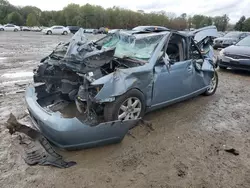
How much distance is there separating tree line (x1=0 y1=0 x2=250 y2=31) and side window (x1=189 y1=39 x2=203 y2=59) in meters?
63.6

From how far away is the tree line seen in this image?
69.0 m

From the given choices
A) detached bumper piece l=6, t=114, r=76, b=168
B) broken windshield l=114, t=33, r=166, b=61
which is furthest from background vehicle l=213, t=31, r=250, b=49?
detached bumper piece l=6, t=114, r=76, b=168

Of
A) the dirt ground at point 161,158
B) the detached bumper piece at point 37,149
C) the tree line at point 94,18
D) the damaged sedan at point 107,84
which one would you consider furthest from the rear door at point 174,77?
the tree line at point 94,18

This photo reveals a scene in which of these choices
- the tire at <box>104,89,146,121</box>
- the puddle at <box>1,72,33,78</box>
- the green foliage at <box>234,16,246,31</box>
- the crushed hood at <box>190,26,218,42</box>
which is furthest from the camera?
the green foliage at <box>234,16,246,31</box>

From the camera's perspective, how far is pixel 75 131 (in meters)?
2.92

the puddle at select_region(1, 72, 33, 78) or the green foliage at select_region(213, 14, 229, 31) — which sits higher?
the green foliage at select_region(213, 14, 229, 31)

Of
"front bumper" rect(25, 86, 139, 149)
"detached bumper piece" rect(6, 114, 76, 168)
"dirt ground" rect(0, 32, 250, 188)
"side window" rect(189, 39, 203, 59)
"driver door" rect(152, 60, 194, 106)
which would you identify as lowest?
"dirt ground" rect(0, 32, 250, 188)

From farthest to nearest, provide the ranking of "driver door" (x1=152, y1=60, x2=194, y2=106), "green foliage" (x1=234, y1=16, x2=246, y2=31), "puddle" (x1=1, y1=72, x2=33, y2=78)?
"green foliage" (x1=234, y1=16, x2=246, y2=31) → "puddle" (x1=1, y1=72, x2=33, y2=78) → "driver door" (x1=152, y1=60, x2=194, y2=106)

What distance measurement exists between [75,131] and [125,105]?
3.30ft

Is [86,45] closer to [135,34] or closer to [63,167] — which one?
[135,34]

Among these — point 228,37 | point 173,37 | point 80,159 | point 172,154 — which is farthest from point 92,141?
point 228,37

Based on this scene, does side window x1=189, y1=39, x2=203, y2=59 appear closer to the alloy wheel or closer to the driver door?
the driver door

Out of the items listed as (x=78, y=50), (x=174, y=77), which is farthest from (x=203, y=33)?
(x=78, y=50)

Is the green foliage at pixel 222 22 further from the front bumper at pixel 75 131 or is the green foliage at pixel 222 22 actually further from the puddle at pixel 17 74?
the front bumper at pixel 75 131
